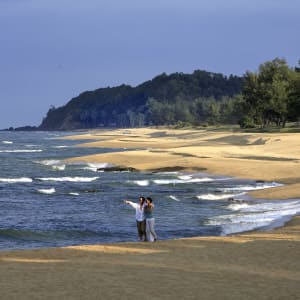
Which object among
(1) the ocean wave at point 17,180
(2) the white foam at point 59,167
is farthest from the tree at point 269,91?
(1) the ocean wave at point 17,180

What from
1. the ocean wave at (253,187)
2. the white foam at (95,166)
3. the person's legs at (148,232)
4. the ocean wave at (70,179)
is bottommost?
the ocean wave at (253,187)

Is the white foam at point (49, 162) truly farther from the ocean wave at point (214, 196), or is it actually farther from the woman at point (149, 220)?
the woman at point (149, 220)

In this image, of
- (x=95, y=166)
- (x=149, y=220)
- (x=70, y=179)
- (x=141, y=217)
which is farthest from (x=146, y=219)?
(x=95, y=166)

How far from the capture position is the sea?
27000 mm

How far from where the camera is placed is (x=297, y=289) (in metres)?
13.4

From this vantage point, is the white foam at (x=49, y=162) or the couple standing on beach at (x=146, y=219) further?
the white foam at (x=49, y=162)

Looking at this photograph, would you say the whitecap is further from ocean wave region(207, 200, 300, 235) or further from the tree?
the tree

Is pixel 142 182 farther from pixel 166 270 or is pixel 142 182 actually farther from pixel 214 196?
pixel 166 270

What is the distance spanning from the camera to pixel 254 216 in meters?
29.9

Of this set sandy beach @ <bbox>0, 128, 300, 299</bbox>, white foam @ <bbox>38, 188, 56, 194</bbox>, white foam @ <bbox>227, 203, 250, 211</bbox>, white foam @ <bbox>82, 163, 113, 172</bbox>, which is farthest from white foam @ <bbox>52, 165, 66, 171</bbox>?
sandy beach @ <bbox>0, 128, 300, 299</bbox>

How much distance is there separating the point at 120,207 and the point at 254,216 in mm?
7590

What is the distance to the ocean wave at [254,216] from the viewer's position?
27.4 m

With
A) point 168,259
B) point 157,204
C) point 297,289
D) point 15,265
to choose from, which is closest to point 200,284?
point 297,289

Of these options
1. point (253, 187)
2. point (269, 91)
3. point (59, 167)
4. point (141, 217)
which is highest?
point (269, 91)
